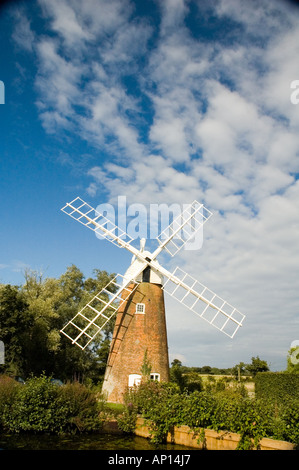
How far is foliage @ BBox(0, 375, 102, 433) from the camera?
11.7 meters

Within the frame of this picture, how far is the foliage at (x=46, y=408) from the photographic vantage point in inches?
459

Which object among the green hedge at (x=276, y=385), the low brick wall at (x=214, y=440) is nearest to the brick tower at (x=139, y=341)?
the low brick wall at (x=214, y=440)

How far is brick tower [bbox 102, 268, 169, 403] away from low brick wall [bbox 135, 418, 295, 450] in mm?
5108

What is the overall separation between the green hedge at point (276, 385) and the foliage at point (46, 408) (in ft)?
32.8

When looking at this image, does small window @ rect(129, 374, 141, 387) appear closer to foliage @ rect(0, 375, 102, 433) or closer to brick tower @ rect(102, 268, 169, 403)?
brick tower @ rect(102, 268, 169, 403)

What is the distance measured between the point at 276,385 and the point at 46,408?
39.7 feet

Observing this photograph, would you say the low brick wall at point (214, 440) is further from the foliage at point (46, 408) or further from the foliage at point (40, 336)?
the foliage at point (40, 336)

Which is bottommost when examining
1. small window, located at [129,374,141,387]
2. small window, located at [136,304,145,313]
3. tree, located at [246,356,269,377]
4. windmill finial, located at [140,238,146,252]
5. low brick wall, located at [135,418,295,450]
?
low brick wall, located at [135,418,295,450]

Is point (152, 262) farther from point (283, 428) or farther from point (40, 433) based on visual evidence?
point (283, 428)

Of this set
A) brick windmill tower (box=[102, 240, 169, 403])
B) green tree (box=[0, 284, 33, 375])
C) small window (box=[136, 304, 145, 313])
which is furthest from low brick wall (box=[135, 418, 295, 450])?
green tree (box=[0, 284, 33, 375])

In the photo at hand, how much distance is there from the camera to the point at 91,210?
19.6 metres

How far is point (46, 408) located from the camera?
39.0 feet
